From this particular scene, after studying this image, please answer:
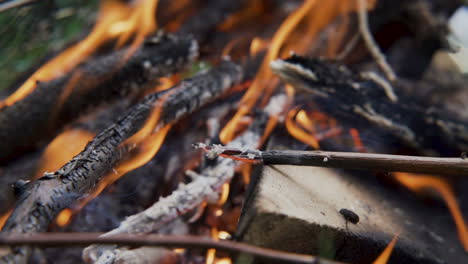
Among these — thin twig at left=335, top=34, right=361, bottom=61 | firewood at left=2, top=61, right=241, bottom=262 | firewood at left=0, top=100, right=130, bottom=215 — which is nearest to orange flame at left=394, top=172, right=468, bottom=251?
thin twig at left=335, top=34, right=361, bottom=61

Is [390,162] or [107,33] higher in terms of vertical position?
[107,33]

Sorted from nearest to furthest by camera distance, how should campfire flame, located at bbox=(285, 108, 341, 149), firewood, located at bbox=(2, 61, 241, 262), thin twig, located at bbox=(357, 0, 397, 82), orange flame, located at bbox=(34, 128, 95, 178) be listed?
firewood, located at bbox=(2, 61, 241, 262), orange flame, located at bbox=(34, 128, 95, 178), campfire flame, located at bbox=(285, 108, 341, 149), thin twig, located at bbox=(357, 0, 397, 82)

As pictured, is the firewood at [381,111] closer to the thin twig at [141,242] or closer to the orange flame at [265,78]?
the orange flame at [265,78]

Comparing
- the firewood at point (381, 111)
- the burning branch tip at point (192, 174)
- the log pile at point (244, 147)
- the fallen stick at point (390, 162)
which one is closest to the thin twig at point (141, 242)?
the log pile at point (244, 147)

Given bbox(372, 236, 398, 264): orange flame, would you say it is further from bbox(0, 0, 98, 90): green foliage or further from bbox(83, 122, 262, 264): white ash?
bbox(0, 0, 98, 90): green foliage

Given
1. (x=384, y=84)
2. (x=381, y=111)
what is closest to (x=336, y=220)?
(x=381, y=111)

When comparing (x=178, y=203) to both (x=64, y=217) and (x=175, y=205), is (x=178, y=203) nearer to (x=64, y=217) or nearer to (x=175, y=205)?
(x=175, y=205)
